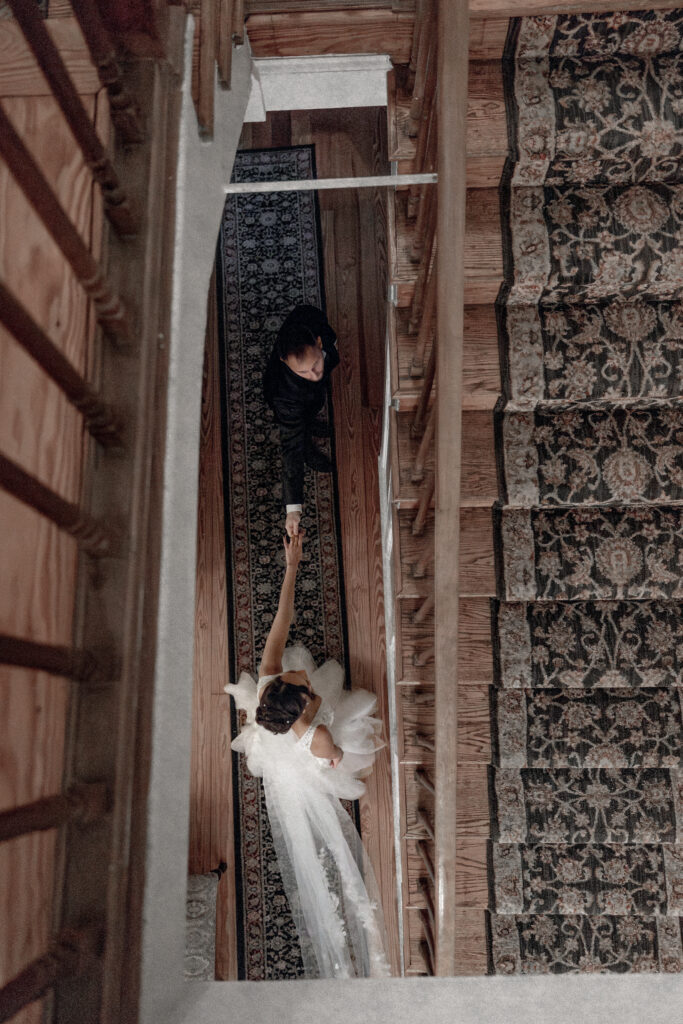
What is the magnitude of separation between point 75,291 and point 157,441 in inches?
12.9

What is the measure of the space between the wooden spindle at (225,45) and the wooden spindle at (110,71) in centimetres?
60

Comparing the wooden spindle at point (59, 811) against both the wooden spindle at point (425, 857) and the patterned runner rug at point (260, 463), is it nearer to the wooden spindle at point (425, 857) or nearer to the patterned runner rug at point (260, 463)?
the wooden spindle at point (425, 857)

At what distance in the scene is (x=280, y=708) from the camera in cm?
331

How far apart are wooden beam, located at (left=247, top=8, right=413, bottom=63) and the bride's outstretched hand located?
7.09ft

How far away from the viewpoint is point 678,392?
2314 millimetres

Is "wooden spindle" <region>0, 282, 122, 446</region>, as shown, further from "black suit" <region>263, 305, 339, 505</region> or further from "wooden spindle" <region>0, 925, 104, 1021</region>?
"black suit" <region>263, 305, 339, 505</region>

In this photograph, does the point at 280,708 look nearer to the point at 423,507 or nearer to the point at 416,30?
the point at 423,507

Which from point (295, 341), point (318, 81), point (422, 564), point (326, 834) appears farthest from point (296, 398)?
point (326, 834)

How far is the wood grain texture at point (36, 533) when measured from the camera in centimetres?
131

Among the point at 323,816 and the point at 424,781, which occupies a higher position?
the point at 424,781

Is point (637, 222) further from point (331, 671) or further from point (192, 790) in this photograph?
point (192, 790)

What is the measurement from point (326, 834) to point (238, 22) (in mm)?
3519

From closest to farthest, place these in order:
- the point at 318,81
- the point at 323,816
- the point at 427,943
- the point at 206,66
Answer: the point at 206,66
the point at 318,81
the point at 427,943
the point at 323,816

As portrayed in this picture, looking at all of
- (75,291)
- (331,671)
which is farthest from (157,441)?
(331,671)
